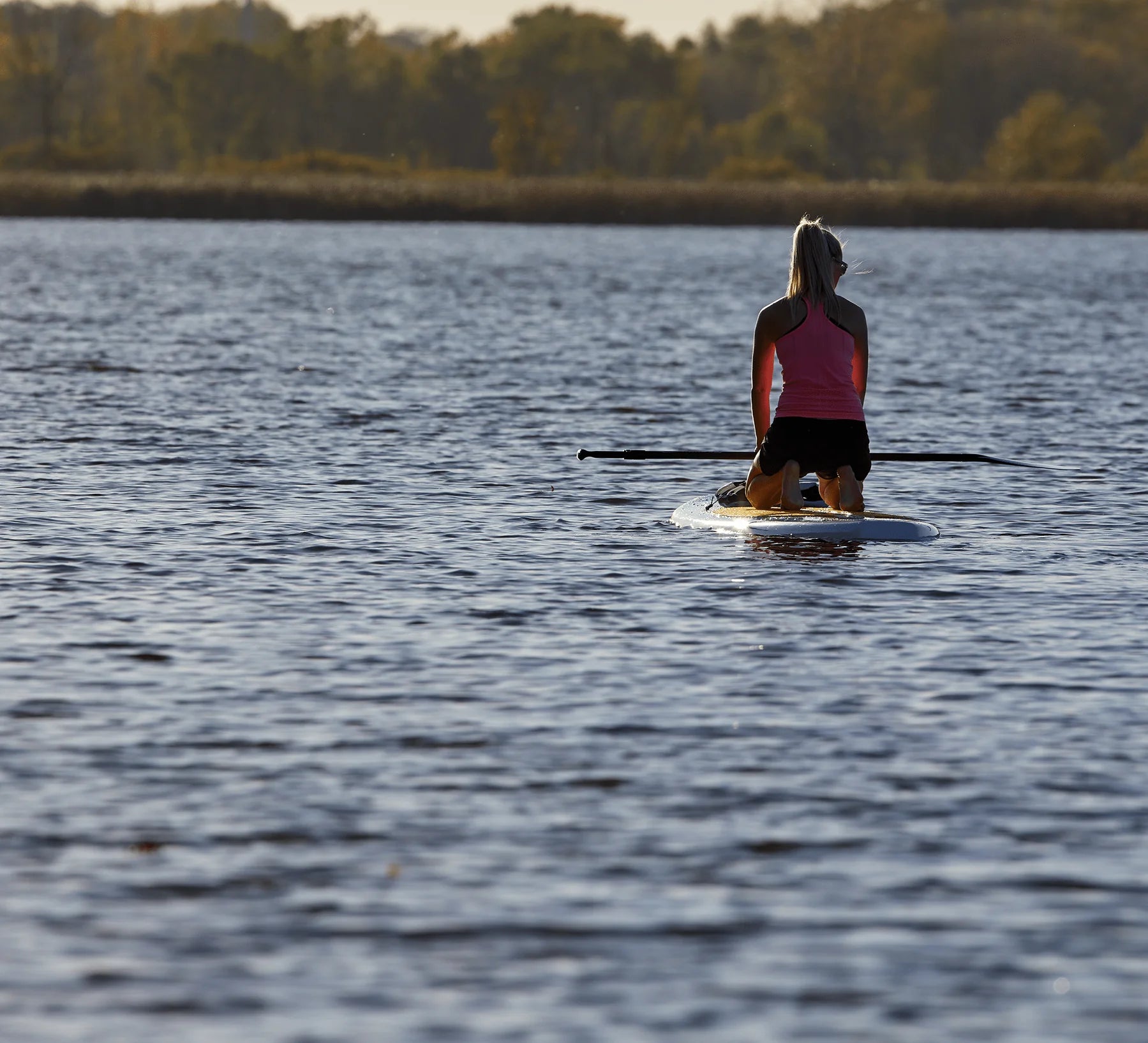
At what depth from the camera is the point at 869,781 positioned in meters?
8.38

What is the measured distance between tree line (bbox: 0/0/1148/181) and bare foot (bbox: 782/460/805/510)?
10711cm

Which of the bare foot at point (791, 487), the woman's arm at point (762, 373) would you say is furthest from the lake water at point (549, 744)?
the woman's arm at point (762, 373)

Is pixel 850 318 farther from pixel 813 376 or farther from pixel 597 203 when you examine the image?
pixel 597 203

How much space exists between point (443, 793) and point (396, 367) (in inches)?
854

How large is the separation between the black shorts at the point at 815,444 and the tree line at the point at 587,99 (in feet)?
352

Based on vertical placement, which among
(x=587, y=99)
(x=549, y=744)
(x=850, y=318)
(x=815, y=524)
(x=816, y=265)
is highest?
(x=587, y=99)

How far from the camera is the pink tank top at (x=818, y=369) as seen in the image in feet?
45.5

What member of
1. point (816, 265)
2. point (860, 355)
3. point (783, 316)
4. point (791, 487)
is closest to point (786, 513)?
point (791, 487)

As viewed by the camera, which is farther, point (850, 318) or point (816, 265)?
point (850, 318)

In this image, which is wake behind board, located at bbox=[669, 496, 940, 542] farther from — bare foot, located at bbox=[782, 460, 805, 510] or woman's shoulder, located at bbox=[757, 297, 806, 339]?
woman's shoulder, located at bbox=[757, 297, 806, 339]

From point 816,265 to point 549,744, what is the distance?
5.66m

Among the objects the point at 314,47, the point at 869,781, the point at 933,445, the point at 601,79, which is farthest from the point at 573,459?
the point at 314,47

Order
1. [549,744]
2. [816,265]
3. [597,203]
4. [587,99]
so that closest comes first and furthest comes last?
1. [549,744]
2. [816,265]
3. [597,203]
4. [587,99]

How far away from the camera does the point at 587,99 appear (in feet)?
484
